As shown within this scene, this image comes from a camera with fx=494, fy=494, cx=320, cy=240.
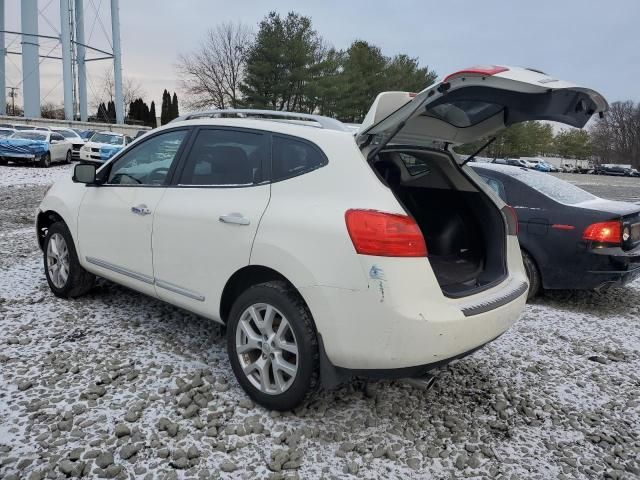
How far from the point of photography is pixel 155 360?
3.33 m

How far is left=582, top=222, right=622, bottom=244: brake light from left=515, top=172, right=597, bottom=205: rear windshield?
422 millimetres

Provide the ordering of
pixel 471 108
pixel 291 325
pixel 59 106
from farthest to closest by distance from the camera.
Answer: pixel 59 106, pixel 471 108, pixel 291 325

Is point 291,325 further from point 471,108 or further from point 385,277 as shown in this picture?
point 471,108

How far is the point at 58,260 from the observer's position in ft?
14.5

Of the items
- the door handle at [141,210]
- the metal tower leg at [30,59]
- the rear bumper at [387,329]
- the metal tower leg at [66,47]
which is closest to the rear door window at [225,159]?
the door handle at [141,210]

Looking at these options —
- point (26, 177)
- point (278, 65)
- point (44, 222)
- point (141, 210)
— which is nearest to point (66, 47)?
point (278, 65)

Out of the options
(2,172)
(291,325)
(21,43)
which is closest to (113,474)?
(291,325)

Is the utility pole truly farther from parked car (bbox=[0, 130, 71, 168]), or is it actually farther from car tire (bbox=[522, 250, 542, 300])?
car tire (bbox=[522, 250, 542, 300])

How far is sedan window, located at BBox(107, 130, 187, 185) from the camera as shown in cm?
356

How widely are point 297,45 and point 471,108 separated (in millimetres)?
36493

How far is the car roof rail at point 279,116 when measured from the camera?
303cm

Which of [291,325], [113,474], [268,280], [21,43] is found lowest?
[113,474]

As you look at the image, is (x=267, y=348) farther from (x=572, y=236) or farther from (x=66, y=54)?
(x=66, y=54)

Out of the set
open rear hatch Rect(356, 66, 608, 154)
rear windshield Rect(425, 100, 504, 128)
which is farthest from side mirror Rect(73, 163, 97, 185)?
rear windshield Rect(425, 100, 504, 128)
